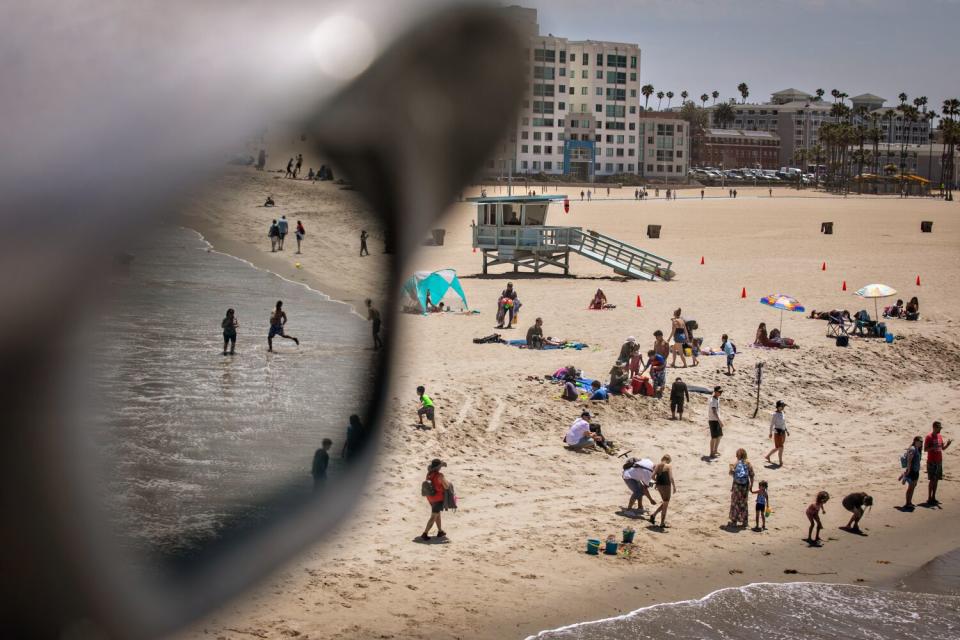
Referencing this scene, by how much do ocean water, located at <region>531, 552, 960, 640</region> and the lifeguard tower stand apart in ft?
60.2

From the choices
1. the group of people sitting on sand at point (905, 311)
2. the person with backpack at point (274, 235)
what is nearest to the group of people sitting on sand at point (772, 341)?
the group of people sitting on sand at point (905, 311)

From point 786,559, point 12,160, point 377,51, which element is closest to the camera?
point 12,160

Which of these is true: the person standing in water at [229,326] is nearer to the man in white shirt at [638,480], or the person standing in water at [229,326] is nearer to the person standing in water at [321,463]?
the person standing in water at [321,463]

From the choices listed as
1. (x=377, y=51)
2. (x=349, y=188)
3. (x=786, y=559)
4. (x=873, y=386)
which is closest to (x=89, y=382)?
(x=349, y=188)

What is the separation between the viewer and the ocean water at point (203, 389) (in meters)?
4.74

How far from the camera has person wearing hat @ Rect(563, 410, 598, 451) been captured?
41.2ft

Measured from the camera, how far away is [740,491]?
1082 centimetres

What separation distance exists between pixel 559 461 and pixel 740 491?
218 centimetres

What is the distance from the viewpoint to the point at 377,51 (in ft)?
13.4

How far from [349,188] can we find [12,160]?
1.59 m

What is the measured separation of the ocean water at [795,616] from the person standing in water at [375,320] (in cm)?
296

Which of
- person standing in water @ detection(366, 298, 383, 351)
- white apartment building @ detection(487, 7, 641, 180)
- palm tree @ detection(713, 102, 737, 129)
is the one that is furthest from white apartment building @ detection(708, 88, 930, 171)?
person standing in water @ detection(366, 298, 383, 351)

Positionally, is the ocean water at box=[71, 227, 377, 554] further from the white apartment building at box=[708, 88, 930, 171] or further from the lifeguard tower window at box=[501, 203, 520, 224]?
the white apartment building at box=[708, 88, 930, 171]

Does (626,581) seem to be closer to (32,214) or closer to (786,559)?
(786,559)
